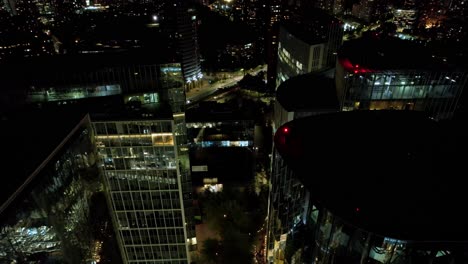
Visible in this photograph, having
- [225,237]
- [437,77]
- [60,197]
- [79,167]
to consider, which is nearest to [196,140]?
[225,237]

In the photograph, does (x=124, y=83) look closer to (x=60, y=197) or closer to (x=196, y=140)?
(x=60, y=197)

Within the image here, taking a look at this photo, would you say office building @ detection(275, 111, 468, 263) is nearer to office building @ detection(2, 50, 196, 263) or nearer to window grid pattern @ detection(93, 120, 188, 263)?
window grid pattern @ detection(93, 120, 188, 263)

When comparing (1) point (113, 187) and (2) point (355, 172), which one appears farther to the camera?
(1) point (113, 187)

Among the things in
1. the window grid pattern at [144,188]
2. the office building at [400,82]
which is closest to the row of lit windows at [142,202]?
the window grid pattern at [144,188]

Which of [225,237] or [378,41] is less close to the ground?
[378,41]

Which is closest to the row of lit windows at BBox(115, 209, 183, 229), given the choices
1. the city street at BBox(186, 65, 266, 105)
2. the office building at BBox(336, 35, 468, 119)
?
the office building at BBox(336, 35, 468, 119)

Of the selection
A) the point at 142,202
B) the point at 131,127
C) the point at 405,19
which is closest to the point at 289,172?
the point at 131,127
